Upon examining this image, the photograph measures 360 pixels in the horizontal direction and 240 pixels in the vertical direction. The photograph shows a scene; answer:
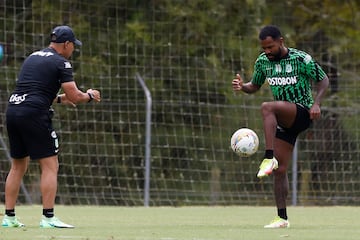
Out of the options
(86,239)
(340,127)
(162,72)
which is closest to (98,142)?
(162,72)

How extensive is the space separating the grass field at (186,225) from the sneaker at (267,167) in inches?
21.9

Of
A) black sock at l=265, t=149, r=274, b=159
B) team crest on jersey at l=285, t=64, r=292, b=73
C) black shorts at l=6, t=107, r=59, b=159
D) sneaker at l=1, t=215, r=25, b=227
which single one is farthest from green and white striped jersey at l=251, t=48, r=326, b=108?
sneaker at l=1, t=215, r=25, b=227

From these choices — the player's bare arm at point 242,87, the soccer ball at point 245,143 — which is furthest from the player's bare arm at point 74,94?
the player's bare arm at point 242,87

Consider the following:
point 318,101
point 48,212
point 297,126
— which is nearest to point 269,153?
point 297,126

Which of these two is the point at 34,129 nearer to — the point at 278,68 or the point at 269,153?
the point at 269,153

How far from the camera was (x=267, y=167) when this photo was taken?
32.9 feet

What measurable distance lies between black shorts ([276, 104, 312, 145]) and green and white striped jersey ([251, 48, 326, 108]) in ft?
0.33

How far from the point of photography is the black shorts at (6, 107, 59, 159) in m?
10.2

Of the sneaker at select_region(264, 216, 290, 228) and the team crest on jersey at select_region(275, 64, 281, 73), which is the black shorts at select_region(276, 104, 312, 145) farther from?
the sneaker at select_region(264, 216, 290, 228)

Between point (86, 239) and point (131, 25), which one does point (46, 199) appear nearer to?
point (86, 239)

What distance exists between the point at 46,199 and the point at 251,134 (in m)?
2.20

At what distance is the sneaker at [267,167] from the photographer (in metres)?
9.99

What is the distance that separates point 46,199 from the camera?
33.5ft

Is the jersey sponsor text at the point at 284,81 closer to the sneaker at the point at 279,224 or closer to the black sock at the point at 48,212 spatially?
the sneaker at the point at 279,224
